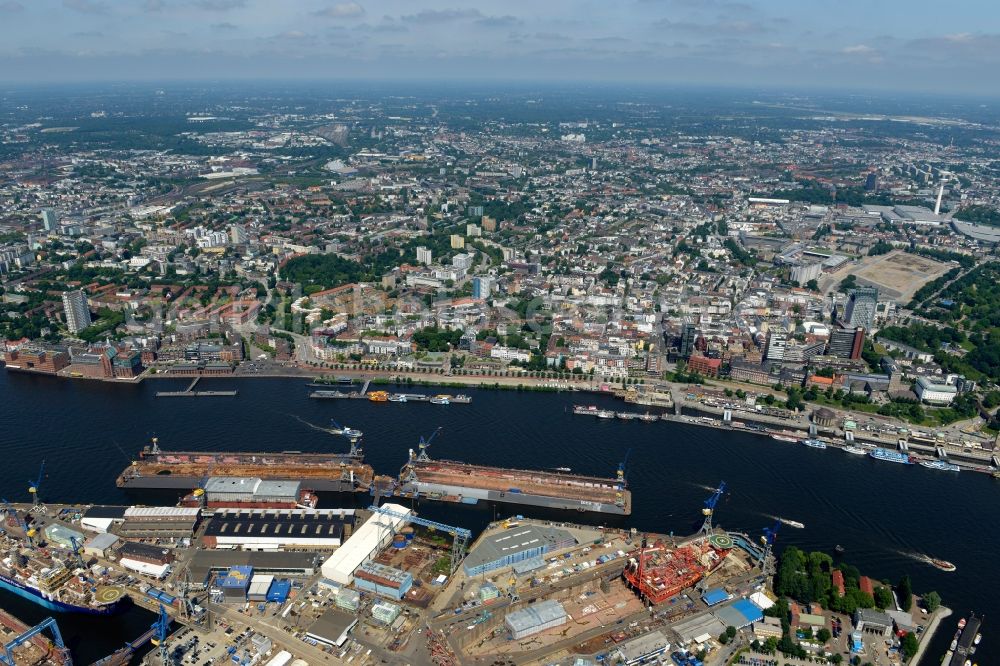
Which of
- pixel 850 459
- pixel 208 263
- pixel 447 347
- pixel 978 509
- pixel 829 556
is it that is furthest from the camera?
pixel 208 263

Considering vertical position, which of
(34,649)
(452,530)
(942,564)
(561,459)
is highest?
(452,530)

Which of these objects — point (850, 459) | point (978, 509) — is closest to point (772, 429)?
point (850, 459)

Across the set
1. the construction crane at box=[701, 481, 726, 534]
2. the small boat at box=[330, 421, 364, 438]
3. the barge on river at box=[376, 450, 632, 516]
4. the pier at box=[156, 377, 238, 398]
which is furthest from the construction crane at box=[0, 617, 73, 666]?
the construction crane at box=[701, 481, 726, 534]

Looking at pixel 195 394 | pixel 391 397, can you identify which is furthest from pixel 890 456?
pixel 195 394

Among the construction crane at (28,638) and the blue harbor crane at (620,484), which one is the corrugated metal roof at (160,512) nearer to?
the construction crane at (28,638)

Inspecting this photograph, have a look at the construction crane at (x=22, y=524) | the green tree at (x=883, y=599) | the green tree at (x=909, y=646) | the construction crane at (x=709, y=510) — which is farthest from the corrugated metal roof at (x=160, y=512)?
the green tree at (x=909, y=646)

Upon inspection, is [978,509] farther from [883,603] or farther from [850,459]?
[883,603]

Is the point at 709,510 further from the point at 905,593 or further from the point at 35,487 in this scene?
the point at 35,487
